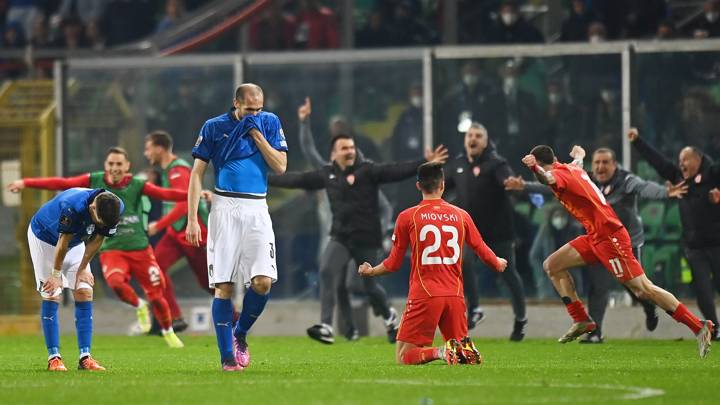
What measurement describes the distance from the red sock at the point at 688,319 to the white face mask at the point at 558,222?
5.61 meters

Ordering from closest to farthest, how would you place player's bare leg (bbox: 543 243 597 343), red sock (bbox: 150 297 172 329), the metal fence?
player's bare leg (bbox: 543 243 597 343) → red sock (bbox: 150 297 172 329) → the metal fence

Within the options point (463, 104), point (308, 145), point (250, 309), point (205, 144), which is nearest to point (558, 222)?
point (463, 104)

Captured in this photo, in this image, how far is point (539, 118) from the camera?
2108 centimetres

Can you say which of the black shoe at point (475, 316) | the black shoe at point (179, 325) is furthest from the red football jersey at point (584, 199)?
the black shoe at point (179, 325)

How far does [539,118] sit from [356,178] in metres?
2.98

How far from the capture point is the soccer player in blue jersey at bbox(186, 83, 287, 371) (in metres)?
13.1

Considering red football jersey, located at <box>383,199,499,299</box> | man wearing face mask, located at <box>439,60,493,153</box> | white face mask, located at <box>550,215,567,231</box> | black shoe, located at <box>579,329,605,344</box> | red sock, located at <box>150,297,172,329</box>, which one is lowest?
black shoe, located at <box>579,329,605,344</box>

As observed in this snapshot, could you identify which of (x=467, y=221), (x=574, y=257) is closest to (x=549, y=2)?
(x=574, y=257)

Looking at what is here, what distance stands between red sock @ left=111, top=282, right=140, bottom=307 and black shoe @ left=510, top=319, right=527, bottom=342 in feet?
14.5

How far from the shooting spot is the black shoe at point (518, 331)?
1953cm

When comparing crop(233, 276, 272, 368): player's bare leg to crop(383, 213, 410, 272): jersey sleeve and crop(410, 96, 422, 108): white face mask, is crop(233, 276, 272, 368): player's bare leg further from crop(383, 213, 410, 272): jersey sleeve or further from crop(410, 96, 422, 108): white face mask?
crop(410, 96, 422, 108): white face mask

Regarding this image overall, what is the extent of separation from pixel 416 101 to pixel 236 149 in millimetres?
8528

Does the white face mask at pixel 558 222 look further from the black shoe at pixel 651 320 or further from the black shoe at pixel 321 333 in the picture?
the black shoe at pixel 321 333

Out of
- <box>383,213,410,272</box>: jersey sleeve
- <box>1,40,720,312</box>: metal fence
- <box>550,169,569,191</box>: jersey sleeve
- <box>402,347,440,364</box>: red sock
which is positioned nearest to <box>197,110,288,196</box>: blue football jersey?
<box>383,213,410,272</box>: jersey sleeve
